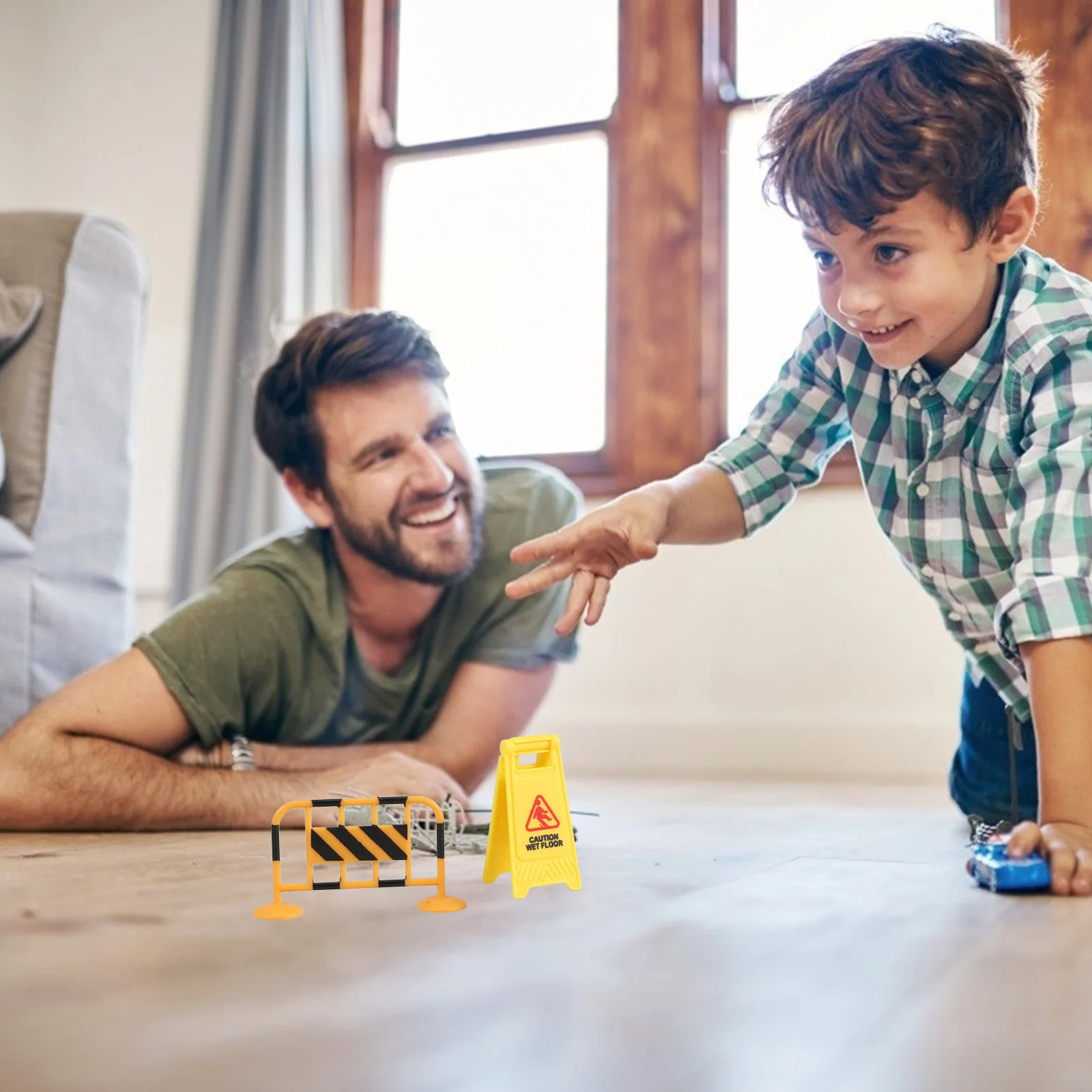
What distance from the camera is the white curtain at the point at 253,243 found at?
2.92 m

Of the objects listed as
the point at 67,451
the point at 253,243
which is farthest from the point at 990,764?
the point at 253,243

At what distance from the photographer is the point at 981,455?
3.96ft

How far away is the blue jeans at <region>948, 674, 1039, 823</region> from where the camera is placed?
154cm

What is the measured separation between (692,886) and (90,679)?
0.82 meters

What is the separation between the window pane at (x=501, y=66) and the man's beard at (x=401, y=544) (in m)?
1.59

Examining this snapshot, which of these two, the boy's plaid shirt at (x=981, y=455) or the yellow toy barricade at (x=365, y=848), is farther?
the boy's plaid shirt at (x=981, y=455)

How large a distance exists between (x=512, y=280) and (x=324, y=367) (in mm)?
1396

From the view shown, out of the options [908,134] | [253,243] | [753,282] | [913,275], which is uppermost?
[253,243]

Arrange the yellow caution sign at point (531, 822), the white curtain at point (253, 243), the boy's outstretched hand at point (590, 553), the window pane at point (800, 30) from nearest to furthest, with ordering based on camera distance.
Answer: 1. the yellow caution sign at point (531, 822)
2. the boy's outstretched hand at point (590, 553)
3. the window pane at point (800, 30)
4. the white curtain at point (253, 243)

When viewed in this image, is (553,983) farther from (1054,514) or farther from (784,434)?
(784,434)

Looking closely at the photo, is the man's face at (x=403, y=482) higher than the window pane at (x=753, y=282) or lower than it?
lower

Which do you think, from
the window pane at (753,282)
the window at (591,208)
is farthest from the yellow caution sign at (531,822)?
the window pane at (753,282)

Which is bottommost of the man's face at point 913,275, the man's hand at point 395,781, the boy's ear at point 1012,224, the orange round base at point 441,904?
the orange round base at point 441,904

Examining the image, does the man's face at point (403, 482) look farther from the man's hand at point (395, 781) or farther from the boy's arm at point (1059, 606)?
the boy's arm at point (1059, 606)
